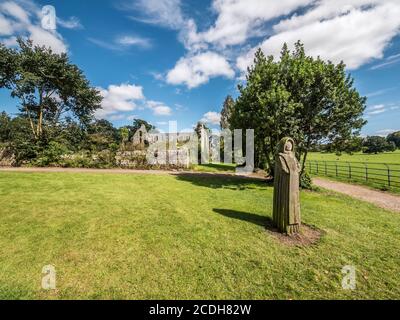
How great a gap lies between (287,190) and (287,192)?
5cm

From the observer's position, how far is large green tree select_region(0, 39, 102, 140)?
701 inches

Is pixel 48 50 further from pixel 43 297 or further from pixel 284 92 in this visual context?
pixel 43 297

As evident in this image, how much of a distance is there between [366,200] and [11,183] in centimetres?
1552

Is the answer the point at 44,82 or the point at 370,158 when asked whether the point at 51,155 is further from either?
the point at 370,158

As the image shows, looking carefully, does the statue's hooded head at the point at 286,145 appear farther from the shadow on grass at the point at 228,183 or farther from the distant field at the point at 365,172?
the distant field at the point at 365,172

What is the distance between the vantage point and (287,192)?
4.79m

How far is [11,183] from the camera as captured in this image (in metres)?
9.03

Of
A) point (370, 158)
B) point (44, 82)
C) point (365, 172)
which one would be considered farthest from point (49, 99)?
point (370, 158)

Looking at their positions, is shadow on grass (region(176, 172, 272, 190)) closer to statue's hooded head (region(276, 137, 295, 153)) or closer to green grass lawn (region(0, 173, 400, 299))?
green grass lawn (region(0, 173, 400, 299))

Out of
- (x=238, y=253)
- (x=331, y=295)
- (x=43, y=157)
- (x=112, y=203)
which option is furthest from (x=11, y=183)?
(x=331, y=295)

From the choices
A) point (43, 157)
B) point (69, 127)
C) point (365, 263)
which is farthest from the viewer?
point (69, 127)

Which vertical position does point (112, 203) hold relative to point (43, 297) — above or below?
above

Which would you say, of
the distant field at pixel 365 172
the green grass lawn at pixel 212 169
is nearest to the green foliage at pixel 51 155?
the green grass lawn at pixel 212 169

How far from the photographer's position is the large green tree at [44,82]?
1780 cm
